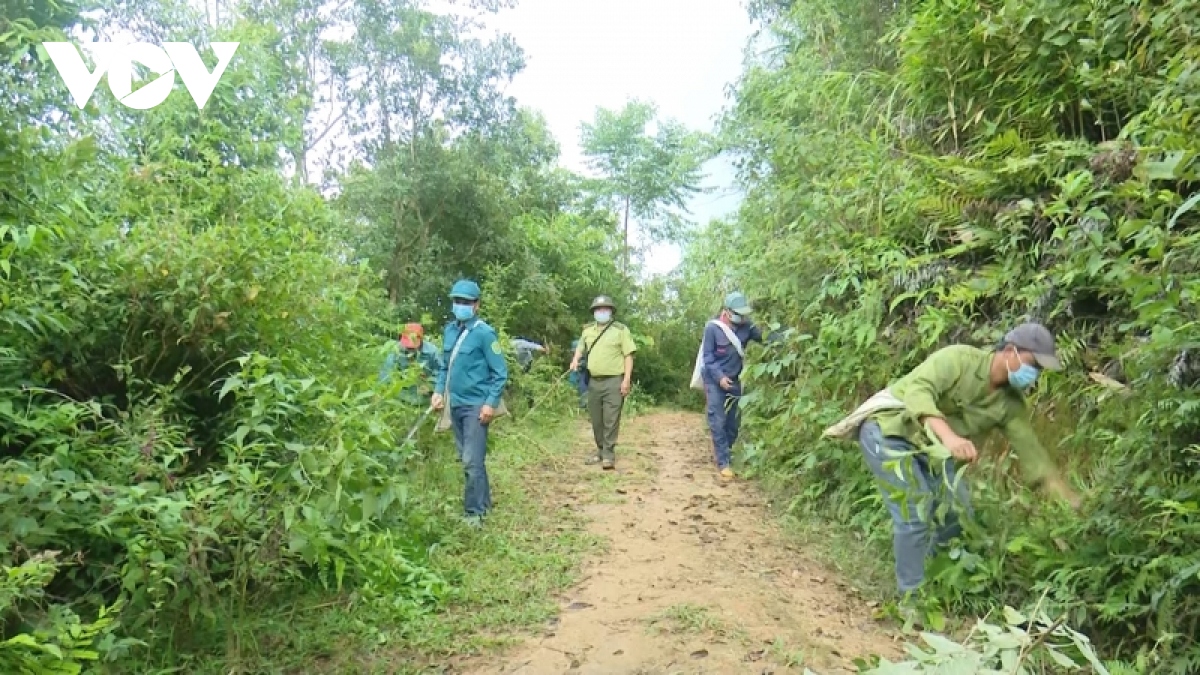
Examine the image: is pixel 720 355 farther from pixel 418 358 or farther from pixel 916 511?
pixel 916 511

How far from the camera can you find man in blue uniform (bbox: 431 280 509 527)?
5.46 meters

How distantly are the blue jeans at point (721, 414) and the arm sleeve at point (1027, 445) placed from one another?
3.72 meters

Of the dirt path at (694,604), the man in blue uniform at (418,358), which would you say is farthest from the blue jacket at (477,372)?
the dirt path at (694,604)

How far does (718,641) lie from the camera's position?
11.7 feet

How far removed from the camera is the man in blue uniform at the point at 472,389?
546 cm

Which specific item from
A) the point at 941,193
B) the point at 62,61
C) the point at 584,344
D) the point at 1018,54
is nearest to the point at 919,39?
the point at 1018,54

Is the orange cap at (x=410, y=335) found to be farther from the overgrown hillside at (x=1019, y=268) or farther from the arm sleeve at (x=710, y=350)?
the overgrown hillside at (x=1019, y=268)

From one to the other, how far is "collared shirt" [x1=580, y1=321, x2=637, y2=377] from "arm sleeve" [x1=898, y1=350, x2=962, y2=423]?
4152mm

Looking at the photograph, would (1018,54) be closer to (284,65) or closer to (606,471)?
(606,471)

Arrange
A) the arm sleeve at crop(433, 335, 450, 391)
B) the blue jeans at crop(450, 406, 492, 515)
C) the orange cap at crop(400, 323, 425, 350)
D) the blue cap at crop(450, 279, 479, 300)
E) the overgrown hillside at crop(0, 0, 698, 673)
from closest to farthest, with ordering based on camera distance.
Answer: the overgrown hillside at crop(0, 0, 698, 673)
the blue jeans at crop(450, 406, 492, 515)
the blue cap at crop(450, 279, 479, 300)
the arm sleeve at crop(433, 335, 450, 391)
the orange cap at crop(400, 323, 425, 350)

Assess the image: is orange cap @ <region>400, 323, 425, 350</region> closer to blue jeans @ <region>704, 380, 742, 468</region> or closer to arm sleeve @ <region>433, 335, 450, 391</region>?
arm sleeve @ <region>433, 335, 450, 391</region>

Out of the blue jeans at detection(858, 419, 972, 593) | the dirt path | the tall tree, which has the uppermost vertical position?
the tall tree

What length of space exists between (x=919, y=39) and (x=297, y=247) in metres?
5.39

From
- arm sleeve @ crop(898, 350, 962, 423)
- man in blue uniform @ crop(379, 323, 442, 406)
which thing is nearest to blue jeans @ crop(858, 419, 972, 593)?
arm sleeve @ crop(898, 350, 962, 423)
